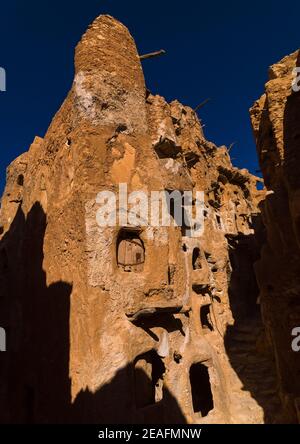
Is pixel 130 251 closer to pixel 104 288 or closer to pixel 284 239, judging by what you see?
pixel 104 288

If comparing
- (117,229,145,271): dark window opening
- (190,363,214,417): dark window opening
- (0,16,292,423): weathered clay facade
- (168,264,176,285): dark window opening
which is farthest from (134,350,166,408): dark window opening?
(190,363,214,417): dark window opening

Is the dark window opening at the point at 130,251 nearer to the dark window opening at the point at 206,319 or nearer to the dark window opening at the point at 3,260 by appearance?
the dark window opening at the point at 3,260

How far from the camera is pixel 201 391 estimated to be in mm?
12914

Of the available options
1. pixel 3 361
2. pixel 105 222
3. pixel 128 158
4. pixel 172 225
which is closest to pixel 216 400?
pixel 172 225

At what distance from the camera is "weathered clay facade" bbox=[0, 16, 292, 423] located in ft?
26.1

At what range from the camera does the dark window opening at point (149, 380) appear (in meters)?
9.47

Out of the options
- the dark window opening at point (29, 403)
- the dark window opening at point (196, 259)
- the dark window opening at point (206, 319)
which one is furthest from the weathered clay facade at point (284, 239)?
the dark window opening at point (29, 403)

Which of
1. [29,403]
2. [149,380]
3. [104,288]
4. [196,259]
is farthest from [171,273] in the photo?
[29,403]

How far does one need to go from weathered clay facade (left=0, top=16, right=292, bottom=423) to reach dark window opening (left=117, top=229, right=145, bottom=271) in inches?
1.6

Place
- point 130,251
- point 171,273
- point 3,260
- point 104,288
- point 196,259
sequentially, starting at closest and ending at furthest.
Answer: point 104,288, point 130,251, point 171,273, point 3,260, point 196,259

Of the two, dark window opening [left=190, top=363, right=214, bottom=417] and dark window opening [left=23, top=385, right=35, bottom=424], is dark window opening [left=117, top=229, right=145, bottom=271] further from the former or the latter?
dark window opening [left=190, top=363, right=214, bottom=417]

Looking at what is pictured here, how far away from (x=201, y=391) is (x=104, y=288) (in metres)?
8.24

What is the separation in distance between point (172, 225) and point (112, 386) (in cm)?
582
